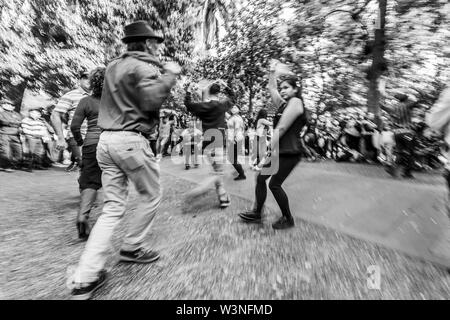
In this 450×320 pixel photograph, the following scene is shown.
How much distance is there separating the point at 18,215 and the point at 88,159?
1.97m

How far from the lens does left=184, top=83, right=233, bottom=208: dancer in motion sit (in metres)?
4.82

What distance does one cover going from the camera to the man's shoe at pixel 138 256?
9.70ft

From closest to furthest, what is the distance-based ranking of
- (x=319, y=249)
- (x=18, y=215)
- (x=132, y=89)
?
(x=132, y=89), (x=319, y=249), (x=18, y=215)

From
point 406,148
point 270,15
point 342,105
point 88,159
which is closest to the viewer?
point 88,159

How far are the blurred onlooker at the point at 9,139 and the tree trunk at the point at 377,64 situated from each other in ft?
34.7

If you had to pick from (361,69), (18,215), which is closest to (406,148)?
(361,69)

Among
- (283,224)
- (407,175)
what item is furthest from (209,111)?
(407,175)

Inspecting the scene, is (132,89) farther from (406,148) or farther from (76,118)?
(406,148)

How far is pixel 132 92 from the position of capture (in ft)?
8.85

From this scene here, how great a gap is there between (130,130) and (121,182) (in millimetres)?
473

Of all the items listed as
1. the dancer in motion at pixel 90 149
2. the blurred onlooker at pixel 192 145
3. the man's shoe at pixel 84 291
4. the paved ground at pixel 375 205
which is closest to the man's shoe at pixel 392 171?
the paved ground at pixel 375 205

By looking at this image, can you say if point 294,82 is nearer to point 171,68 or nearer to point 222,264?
point 171,68

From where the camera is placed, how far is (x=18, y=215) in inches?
186
